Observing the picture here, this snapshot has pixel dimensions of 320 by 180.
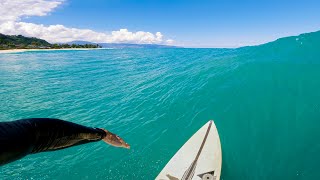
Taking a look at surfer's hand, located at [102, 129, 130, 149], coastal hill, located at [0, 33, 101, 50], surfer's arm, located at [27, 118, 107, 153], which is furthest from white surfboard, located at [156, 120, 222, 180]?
coastal hill, located at [0, 33, 101, 50]

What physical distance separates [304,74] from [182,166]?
9.93 m

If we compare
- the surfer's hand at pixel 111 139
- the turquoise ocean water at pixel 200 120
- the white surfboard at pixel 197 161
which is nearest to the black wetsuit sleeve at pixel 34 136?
the surfer's hand at pixel 111 139

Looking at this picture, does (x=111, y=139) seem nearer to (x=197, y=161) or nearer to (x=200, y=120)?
(x=197, y=161)

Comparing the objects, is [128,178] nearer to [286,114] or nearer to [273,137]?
[273,137]

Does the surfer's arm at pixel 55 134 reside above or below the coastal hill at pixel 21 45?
below

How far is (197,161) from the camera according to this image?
7316 millimetres

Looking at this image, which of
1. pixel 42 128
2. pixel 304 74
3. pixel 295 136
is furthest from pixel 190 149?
pixel 304 74

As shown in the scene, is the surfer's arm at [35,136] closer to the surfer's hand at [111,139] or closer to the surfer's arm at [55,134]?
the surfer's arm at [55,134]

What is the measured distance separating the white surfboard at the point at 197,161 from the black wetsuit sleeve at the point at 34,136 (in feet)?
15.2

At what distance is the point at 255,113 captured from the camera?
10.3 meters

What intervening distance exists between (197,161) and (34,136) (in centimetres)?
581

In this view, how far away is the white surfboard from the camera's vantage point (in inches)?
273

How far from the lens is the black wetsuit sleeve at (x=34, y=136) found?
182cm

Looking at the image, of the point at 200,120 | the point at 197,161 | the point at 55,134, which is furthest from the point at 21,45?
the point at 55,134
